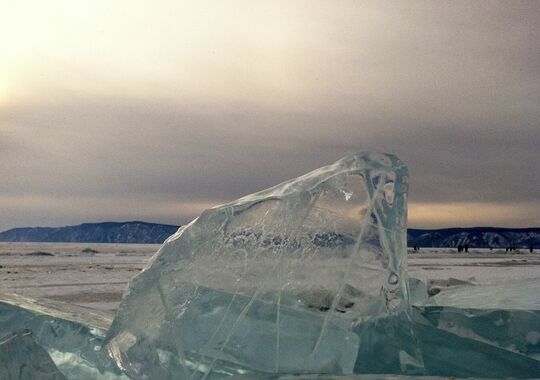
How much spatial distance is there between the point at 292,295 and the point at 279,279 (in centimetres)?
→ 9

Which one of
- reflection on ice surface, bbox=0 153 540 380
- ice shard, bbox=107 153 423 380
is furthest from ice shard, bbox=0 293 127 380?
ice shard, bbox=107 153 423 380

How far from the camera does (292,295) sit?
101 inches

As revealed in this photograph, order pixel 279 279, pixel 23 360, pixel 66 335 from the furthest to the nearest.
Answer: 1. pixel 66 335
2. pixel 279 279
3. pixel 23 360

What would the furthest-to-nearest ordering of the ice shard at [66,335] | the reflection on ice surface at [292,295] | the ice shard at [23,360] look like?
the ice shard at [66,335]
the reflection on ice surface at [292,295]
the ice shard at [23,360]

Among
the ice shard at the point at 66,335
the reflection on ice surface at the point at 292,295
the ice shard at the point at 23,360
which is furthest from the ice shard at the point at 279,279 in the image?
the ice shard at the point at 23,360

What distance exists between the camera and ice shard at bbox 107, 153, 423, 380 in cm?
245

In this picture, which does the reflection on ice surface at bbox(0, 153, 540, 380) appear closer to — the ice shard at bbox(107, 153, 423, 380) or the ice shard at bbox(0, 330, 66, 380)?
the ice shard at bbox(107, 153, 423, 380)

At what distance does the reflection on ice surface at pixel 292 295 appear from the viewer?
243 centimetres

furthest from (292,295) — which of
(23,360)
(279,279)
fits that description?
(23,360)

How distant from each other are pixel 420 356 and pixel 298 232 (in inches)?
26.4

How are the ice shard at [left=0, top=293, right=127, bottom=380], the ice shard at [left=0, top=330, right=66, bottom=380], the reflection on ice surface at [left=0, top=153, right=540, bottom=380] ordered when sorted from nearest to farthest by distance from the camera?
the ice shard at [left=0, top=330, right=66, bottom=380]
the reflection on ice surface at [left=0, top=153, right=540, bottom=380]
the ice shard at [left=0, top=293, right=127, bottom=380]

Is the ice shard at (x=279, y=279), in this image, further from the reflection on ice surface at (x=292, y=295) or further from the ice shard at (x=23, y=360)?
the ice shard at (x=23, y=360)

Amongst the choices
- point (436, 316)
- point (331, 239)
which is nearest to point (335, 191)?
point (331, 239)

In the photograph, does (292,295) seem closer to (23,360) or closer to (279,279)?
(279,279)
